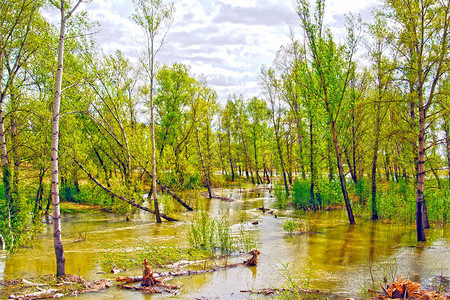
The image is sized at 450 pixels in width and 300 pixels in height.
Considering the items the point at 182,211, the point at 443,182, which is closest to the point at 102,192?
the point at 182,211

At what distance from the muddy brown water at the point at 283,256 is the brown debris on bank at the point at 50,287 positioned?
38cm

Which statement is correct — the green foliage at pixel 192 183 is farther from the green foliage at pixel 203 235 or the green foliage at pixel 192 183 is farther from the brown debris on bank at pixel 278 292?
the brown debris on bank at pixel 278 292

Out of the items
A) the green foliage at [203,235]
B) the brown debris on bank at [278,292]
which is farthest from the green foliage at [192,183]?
the brown debris on bank at [278,292]

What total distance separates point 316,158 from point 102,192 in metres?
13.8

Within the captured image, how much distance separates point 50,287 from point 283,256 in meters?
7.20

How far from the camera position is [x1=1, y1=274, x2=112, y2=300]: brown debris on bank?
7871mm

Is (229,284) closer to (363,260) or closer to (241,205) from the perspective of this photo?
(363,260)

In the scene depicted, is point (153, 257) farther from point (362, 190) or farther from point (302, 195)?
point (362, 190)

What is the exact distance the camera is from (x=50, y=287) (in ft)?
27.4

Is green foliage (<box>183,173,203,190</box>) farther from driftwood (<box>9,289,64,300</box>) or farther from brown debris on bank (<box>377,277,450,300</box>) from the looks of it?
brown debris on bank (<box>377,277,450,300</box>)

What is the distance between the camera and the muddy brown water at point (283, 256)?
898 centimetres

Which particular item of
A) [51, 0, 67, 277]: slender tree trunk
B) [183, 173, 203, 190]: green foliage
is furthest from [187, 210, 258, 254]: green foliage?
[183, 173, 203, 190]: green foliage

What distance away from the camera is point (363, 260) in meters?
11.4

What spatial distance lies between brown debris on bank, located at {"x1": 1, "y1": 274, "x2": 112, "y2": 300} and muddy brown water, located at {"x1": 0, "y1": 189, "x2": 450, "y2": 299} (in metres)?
0.38
